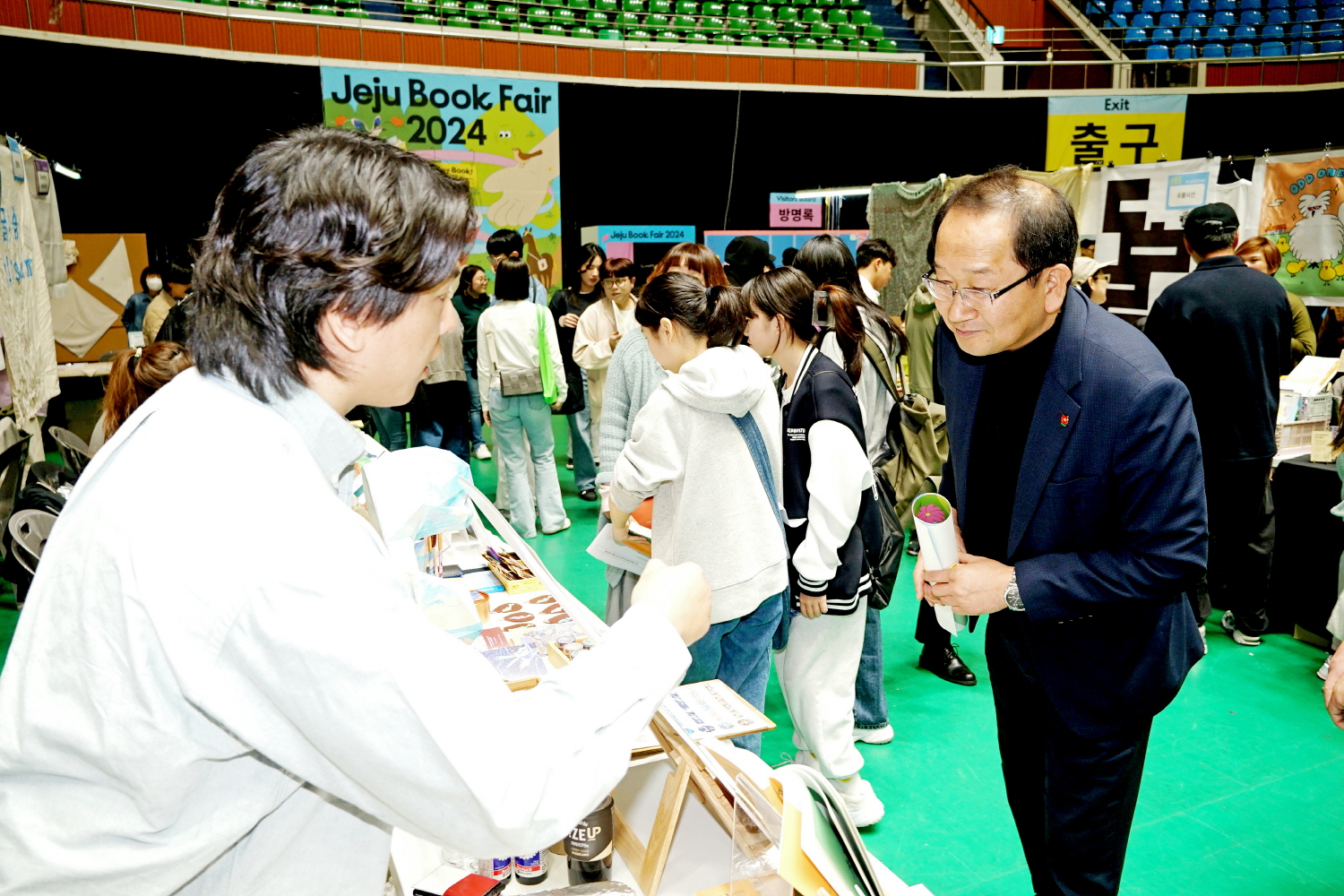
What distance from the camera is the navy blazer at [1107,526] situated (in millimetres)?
1543

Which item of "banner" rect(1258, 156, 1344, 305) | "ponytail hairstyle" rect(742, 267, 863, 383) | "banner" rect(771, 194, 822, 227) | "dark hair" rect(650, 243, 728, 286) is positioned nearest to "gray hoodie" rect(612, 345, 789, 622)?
"ponytail hairstyle" rect(742, 267, 863, 383)

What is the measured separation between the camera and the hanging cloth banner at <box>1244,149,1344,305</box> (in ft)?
20.5

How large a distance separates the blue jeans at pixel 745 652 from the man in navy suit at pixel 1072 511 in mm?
719

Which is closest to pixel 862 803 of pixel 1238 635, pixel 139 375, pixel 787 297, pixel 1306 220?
pixel 787 297

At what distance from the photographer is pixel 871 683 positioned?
3.14 m

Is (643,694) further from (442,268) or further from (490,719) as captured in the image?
(442,268)

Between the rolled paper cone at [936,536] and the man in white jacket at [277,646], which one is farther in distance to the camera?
the rolled paper cone at [936,536]

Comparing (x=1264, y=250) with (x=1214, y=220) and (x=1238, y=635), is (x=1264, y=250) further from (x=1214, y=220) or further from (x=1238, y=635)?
(x=1238, y=635)

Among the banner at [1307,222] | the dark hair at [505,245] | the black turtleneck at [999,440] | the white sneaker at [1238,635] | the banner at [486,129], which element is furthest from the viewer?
the banner at [486,129]

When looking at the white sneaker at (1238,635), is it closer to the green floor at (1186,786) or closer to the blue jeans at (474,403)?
the green floor at (1186,786)

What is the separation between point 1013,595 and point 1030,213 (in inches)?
26.7

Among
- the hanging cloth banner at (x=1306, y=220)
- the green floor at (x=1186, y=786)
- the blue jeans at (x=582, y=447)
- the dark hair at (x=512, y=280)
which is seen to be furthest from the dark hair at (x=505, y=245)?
the hanging cloth banner at (x=1306, y=220)

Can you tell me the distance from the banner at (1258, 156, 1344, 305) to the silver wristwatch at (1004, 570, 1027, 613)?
19.4 feet

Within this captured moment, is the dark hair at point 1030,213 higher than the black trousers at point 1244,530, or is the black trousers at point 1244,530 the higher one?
the dark hair at point 1030,213
